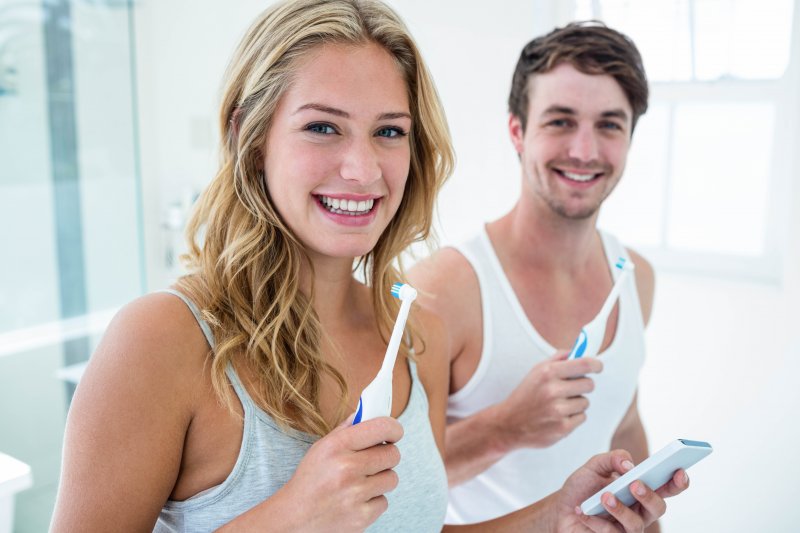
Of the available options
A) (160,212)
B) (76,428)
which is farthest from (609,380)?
(160,212)

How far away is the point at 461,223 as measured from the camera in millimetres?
2105

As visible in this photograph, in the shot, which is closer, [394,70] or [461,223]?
[394,70]

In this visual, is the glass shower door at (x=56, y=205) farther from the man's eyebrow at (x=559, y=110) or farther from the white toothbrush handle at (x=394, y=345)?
the white toothbrush handle at (x=394, y=345)

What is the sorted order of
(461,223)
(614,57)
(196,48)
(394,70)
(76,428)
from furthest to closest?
(196,48) < (461,223) < (614,57) < (394,70) < (76,428)

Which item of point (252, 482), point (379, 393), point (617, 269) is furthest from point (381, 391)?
point (617, 269)

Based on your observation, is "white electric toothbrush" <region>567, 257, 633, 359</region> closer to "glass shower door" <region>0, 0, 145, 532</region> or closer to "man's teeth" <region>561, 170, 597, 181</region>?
"man's teeth" <region>561, 170, 597, 181</region>

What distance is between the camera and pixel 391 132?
0.76 meters

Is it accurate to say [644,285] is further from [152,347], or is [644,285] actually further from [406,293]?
[152,347]

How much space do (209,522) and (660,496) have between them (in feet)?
1.54

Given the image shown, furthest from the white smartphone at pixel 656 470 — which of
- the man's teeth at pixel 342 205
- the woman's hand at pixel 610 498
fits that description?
the man's teeth at pixel 342 205

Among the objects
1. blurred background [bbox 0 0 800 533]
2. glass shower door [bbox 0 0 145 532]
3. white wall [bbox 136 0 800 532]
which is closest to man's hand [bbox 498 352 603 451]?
white wall [bbox 136 0 800 532]

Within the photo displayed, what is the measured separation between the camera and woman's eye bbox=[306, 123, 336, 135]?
71 centimetres

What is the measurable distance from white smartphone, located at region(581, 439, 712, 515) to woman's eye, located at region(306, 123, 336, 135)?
17.8 inches

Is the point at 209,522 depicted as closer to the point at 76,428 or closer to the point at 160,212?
the point at 76,428
